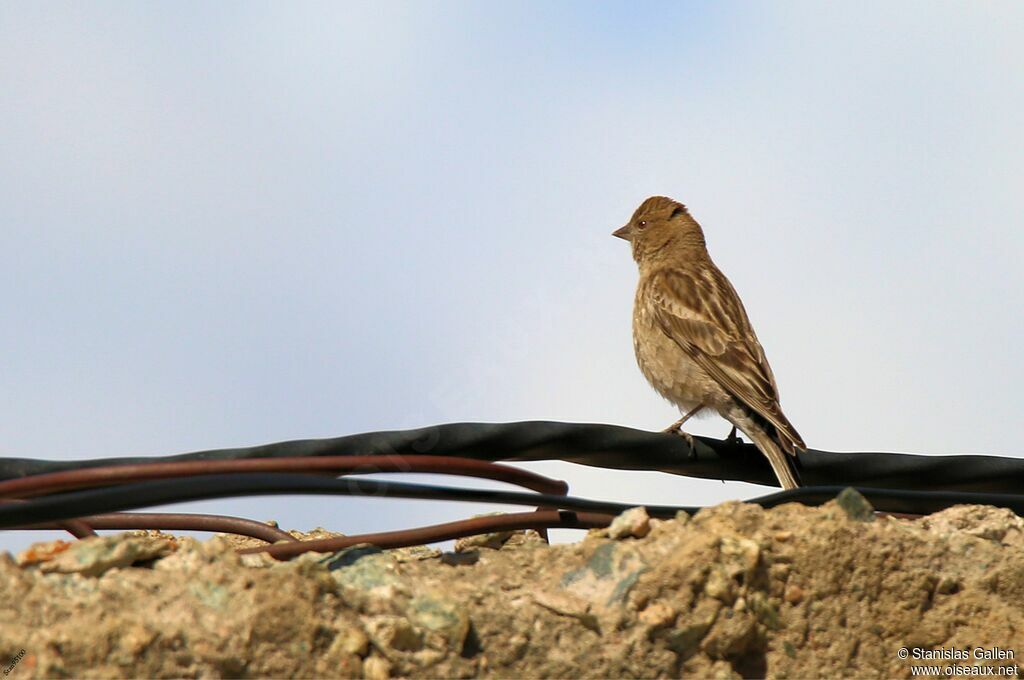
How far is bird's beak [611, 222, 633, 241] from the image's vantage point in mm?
10797

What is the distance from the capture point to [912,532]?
11.9 ft

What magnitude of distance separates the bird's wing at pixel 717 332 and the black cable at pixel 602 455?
9.68 feet

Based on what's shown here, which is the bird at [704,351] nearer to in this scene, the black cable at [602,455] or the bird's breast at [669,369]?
the bird's breast at [669,369]

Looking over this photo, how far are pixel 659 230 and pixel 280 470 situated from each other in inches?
305

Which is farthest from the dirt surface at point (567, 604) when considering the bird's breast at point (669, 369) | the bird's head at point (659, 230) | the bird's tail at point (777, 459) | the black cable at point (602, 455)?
the bird's head at point (659, 230)

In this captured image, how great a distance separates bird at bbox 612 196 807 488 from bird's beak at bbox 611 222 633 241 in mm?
672

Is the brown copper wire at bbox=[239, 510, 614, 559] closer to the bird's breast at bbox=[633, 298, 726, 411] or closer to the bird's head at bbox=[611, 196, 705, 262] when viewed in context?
the bird's breast at bbox=[633, 298, 726, 411]

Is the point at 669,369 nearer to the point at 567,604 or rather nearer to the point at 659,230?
the point at 659,230

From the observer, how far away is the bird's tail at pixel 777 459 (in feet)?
22.2

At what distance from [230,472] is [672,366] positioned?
241 inches

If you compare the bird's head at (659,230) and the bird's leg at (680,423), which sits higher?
the bird's head at (659,230)

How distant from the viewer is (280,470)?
125 inches

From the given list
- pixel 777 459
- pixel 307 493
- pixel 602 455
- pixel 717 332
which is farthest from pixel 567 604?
pixel 717 332

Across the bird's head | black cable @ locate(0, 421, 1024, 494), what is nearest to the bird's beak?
the bird's head
